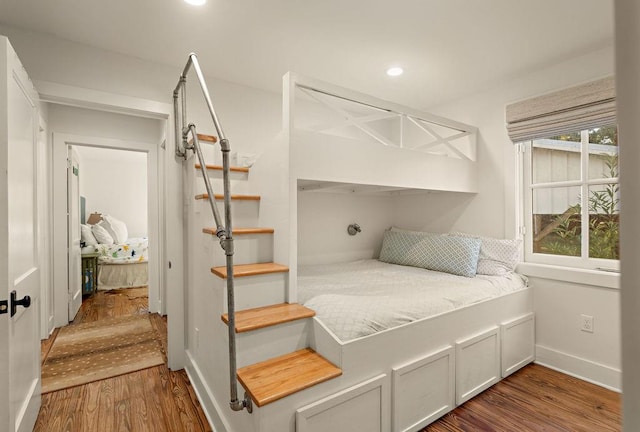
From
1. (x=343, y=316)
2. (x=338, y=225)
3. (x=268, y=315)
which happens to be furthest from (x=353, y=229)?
(x=268, y=315)

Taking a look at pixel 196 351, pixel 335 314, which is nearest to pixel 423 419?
pixel 335 314

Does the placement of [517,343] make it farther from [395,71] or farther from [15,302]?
[15,302]

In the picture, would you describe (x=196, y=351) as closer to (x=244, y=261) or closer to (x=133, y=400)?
(x=133, y=400)

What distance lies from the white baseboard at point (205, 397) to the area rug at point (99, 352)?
46 cm

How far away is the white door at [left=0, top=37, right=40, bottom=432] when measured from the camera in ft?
4.41

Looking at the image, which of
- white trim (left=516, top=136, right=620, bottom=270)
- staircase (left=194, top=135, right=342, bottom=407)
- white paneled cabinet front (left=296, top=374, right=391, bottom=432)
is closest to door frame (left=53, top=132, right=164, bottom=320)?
staircase (left=194, top=135, right=342, bottom=407)

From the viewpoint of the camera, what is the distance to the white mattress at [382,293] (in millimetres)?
1651

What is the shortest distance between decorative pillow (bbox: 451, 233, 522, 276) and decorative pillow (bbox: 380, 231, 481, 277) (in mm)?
79

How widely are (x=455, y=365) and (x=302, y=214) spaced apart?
5.93 ft

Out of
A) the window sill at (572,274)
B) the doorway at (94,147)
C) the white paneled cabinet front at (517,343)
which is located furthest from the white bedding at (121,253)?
the window sill at (572,274)

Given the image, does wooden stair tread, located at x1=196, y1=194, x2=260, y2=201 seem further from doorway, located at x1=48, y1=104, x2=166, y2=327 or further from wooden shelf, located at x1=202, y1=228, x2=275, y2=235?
doorway, located at x1=48, y1=104, x2=166, y2=327

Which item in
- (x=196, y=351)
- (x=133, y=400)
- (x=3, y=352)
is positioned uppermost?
(x=3, y=352)

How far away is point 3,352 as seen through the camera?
1.34m

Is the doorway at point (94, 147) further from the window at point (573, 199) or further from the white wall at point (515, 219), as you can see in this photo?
the window at point (573, 199)
